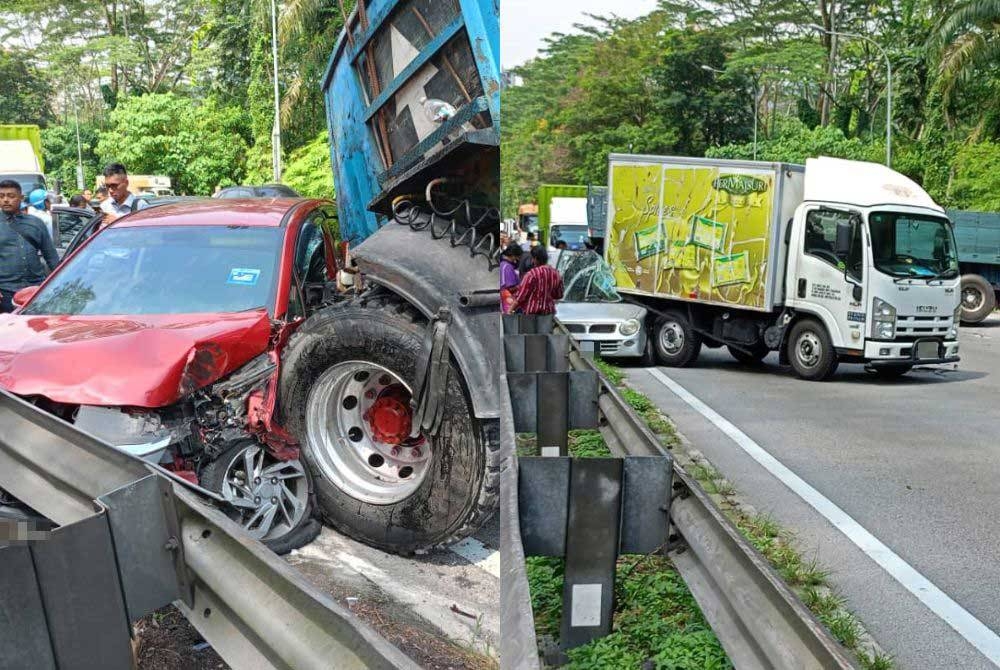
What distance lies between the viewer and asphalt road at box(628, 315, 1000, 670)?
3.78 m

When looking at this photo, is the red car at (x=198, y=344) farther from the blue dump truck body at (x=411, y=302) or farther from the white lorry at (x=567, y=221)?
the white lorry at (x=567, y=221)

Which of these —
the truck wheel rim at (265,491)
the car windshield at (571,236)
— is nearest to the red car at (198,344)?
the truck wheel rim at (265,491)

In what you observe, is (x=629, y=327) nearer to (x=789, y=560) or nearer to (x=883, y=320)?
(x=789, y=560)

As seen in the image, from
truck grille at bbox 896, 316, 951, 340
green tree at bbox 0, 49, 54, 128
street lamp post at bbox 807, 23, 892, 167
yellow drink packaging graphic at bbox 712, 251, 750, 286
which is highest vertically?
street lamp post at bbox 807, 23, 892, 167

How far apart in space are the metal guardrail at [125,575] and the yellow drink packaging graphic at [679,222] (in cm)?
149

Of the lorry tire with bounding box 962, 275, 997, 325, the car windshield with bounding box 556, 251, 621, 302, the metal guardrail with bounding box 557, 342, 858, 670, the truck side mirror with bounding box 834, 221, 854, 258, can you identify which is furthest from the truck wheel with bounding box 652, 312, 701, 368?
the lorry tire with bounding box 962, 275, 997, 325

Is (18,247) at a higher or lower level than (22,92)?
lower

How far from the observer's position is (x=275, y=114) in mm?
1340

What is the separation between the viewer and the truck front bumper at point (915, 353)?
7836mm

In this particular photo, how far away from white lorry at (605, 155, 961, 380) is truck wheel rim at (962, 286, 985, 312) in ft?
27.5

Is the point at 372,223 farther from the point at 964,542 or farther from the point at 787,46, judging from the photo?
the point at 964,542

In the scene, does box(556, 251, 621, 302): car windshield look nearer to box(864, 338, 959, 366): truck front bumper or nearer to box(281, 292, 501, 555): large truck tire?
box(281, 292, 501, 555): large truck tire

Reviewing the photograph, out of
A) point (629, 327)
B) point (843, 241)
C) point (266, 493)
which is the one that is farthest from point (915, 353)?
point (266, 493)

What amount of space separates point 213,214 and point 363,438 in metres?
0.38
